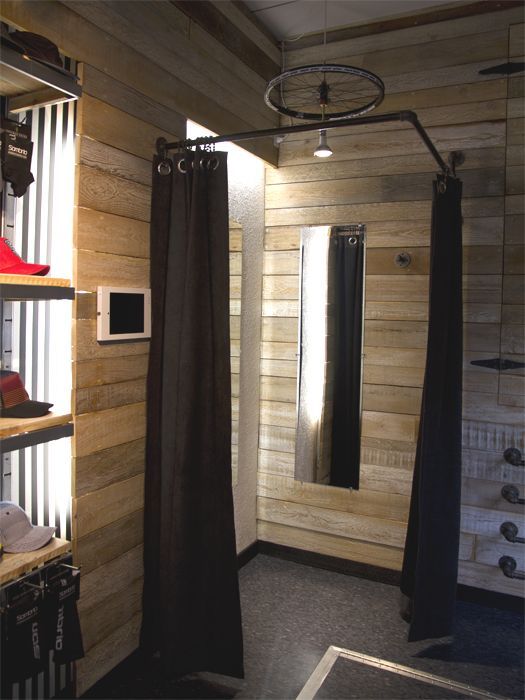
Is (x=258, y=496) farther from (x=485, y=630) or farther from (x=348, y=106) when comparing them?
(x=348, y=106)

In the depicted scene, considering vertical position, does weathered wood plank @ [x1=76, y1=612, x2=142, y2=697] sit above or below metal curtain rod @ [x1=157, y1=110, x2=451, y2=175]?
below

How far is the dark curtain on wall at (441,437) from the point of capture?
217cm

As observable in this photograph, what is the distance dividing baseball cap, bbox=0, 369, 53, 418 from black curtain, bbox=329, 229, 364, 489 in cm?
169

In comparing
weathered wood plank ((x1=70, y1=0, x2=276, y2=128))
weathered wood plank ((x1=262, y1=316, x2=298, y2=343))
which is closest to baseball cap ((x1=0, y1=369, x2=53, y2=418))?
weathered wood plank ((x1=70, y1=0, x2=276, y2=128))

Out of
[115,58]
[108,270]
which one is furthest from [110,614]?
[115,58]

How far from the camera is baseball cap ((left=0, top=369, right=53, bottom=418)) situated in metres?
1.56

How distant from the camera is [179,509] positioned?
6.29 ft

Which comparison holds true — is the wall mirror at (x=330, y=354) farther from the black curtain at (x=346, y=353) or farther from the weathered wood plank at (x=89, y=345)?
the weathered wood plank at (x=89, y=345)

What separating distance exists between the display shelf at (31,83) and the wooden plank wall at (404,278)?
1.59 meters

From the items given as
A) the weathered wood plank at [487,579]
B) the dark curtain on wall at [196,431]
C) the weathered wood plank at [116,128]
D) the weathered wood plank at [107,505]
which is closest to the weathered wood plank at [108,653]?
the dark curtain on wall at [196,431]

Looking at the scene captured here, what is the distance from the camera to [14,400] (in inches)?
62.3

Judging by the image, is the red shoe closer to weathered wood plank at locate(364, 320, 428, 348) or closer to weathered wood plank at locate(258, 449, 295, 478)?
weathered wood plank at locate(364, 320, 428, 348)

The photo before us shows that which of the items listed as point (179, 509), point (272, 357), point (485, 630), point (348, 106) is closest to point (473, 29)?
point (348, 106)

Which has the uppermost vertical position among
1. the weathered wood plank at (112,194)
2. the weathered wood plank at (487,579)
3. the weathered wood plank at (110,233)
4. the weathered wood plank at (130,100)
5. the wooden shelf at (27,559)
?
the weathered wood plank at (130,100)
